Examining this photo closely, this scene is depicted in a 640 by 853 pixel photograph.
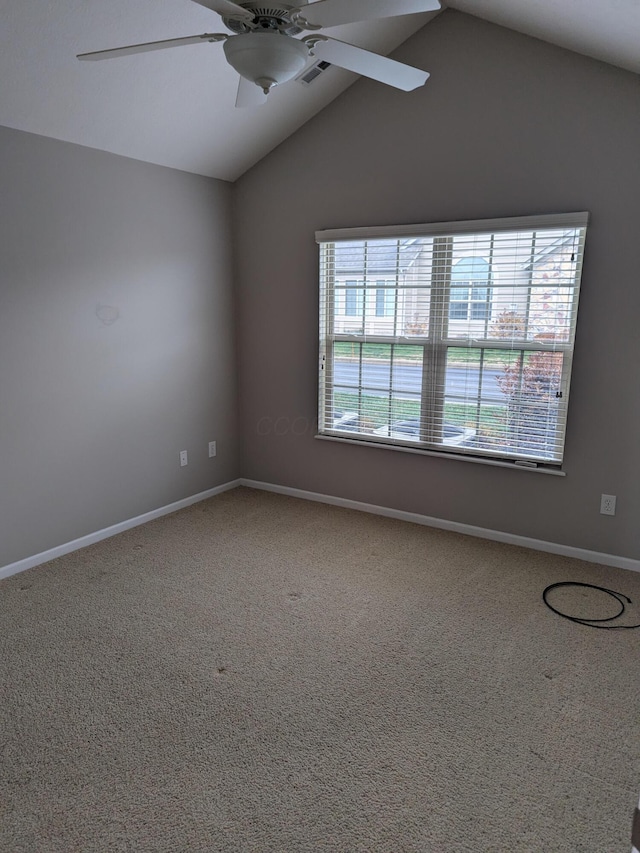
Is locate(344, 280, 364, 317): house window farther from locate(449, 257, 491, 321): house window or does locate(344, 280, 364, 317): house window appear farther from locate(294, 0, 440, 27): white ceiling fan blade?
locate(294, 0, 440, 27): white ceiling fan blade

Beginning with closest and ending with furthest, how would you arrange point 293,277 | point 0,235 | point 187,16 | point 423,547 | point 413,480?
point 187,16, point 0,235, point 423,547, point 413,480, point 293,277

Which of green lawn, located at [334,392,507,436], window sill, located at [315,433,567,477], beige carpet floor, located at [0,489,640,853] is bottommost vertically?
beige carpet floor, located at [0,489,640,853]

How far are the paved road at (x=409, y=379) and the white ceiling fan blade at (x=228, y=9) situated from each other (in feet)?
7.65

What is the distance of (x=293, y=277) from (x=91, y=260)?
1375mm

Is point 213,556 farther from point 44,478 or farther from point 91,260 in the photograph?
point 91,260

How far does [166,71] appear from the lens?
281 centimetres

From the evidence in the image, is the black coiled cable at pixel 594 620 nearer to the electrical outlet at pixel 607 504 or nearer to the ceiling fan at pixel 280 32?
the electrical outlet at pixel 607 504

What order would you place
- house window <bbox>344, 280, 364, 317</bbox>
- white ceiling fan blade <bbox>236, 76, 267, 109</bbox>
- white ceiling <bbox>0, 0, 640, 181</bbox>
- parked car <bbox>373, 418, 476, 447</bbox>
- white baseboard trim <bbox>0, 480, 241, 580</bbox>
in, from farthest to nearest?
house window <bbox>344, 280, 364, 317</bbox> < parked car <bbox>373, 418, 476, 447</bbox> < white baseboard trim <bbox>0, 480, 241, 580</bbox> < white ceiling <bbox>0, 0, 640, 181</bbox> < white ceiling fan blade <bbox>236, 76, 267, 109</bbox>

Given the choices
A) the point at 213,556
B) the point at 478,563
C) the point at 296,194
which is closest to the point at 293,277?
the point at 296,194

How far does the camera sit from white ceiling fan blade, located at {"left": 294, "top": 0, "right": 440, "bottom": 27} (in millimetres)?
1577

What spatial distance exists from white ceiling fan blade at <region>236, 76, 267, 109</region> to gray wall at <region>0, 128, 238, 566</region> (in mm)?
1300

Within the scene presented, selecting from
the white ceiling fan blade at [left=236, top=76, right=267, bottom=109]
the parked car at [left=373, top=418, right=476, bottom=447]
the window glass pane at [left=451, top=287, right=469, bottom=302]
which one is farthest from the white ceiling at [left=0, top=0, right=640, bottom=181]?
the parked car at [left=373, top=418, right=476, bottom=447]

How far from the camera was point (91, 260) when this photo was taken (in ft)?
10.7

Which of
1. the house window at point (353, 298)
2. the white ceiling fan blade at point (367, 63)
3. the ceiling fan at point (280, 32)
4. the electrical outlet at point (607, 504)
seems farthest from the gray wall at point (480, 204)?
the ceiling fan at point (280, 32)
